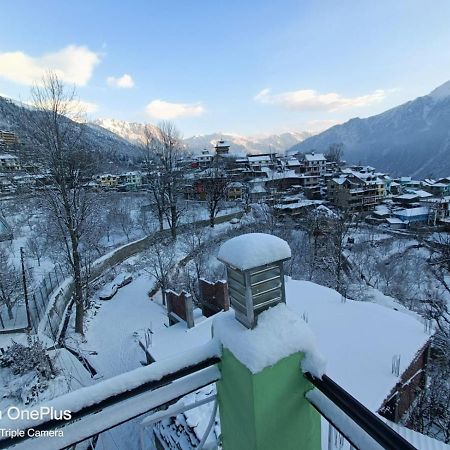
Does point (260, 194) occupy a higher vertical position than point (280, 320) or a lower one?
lower

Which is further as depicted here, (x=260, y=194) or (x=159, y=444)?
(x=260, y=194)

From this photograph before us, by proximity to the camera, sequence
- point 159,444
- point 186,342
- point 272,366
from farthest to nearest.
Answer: point 186,342, point 159,444, point 272,366

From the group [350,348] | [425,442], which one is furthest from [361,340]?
[425,442]

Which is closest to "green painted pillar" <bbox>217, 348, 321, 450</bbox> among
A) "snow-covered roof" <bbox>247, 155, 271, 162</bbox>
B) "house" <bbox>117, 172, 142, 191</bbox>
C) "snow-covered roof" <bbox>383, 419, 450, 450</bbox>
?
"snow-covered roof" <bbox>383, 419, 450, 450</bbox>

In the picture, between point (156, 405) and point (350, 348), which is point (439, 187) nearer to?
point (350, 348)

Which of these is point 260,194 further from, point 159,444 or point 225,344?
point 225,344

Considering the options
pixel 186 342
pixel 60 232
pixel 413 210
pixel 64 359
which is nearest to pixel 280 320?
pixel 186 342

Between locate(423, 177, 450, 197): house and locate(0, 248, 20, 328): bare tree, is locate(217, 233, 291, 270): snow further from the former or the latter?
locate(423, 177, 450, 197): house

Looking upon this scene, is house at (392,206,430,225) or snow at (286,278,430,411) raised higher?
snow at (286,278,430,411)
